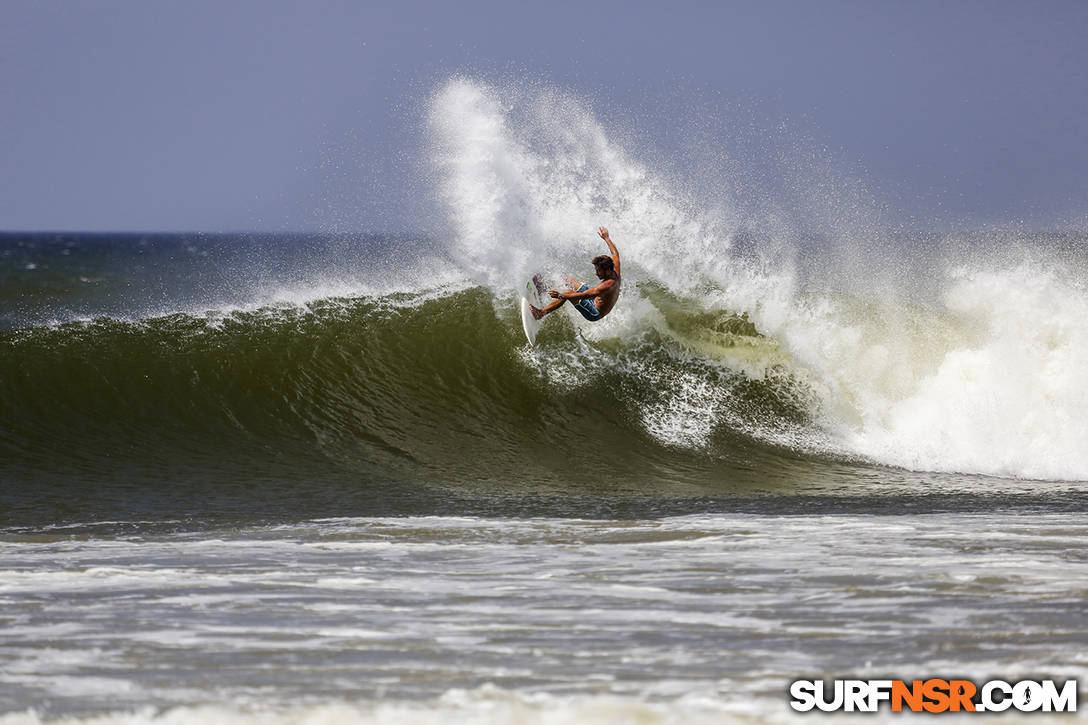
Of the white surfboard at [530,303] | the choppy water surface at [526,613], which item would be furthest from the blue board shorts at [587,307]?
the choppy water surface at [526,613]

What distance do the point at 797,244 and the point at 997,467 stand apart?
148 inches

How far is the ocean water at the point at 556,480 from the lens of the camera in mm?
3721

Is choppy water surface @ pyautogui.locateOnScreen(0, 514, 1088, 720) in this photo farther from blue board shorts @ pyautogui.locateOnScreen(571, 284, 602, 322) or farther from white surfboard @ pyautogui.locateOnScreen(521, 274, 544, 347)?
white surfboard @ pyautogui.locateOnScreen(521, 274, 544, 347)

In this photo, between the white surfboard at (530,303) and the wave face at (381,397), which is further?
the white surfboard at (530,303)

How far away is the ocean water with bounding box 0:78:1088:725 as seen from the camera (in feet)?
12.2

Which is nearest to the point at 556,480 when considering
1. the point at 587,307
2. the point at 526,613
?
the point at 587,307

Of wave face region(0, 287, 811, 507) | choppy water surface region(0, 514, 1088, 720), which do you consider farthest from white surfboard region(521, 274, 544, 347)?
choppy water surface region(0, 514, 1088, 720)

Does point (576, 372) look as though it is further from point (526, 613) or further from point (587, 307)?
point (526, 613)

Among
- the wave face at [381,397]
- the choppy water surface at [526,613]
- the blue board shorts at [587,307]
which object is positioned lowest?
the choppy water surface at [526,613]

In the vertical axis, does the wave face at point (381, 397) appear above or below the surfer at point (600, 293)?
below

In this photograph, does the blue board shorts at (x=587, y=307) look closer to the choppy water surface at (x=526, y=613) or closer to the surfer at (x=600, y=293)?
the surfer at (x=600, y=293)

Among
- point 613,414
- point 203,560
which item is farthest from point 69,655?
point 613,414

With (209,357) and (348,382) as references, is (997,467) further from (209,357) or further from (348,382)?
(209,357)

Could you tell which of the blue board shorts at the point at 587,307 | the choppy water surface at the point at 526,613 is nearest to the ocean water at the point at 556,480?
the choppy water surface at the point at 526,613
